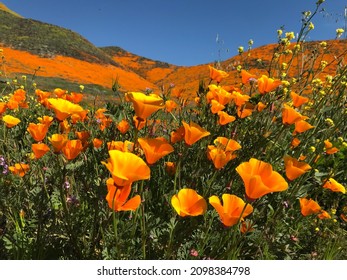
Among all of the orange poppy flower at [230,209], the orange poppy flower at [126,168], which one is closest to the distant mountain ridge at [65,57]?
the orange poppy flower at [230,209]

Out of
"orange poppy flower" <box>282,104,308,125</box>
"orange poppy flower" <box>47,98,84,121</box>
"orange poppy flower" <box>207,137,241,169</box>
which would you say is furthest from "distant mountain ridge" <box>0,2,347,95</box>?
"orange poppy flower" <box>47,98,84,121</box>

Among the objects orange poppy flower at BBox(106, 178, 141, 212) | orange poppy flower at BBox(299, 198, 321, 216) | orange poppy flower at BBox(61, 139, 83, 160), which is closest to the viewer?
orange poppy flower at BBox(106, 178, 141, 212)

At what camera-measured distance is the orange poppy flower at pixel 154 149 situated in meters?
1.33

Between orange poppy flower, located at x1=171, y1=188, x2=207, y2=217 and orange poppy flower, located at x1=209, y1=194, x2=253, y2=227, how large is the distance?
54mm

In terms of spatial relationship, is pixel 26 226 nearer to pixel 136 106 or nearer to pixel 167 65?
pixel 136 106

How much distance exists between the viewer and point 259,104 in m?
2.05

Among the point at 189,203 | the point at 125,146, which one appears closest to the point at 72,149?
the point at 125,146

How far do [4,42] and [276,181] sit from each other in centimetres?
3053

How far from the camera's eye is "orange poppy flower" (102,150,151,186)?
109cm

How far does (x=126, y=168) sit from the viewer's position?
1127 mm

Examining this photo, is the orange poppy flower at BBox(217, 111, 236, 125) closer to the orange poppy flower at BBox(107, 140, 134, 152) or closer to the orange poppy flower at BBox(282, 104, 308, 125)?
the orange poppy flower at BBox(282, 104, 308, 125)

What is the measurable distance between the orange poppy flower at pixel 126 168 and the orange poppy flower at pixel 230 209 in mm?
254

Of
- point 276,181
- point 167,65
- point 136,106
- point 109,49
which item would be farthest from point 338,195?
point 109,49

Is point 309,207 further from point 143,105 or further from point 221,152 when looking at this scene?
point 143,105
